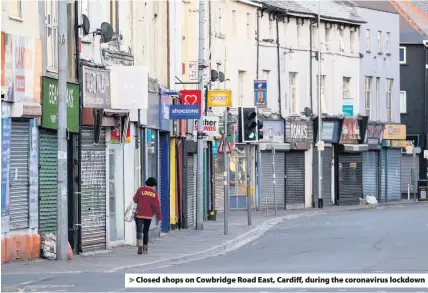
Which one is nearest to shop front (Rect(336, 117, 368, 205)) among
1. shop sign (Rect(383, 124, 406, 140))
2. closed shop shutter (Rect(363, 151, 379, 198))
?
closed shop shutter (Rect(363, 151, 379, 198))

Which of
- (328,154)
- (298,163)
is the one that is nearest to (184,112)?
(298,163)

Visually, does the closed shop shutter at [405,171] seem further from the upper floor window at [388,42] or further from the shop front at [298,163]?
the shop front at [298,163]

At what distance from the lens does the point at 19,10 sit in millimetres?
26359

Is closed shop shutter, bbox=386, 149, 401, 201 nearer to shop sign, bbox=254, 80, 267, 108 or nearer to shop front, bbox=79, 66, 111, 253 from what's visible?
shop sign, bbox=254, 80, 267, 108

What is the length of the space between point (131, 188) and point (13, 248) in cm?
868

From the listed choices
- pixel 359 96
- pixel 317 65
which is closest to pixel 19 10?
pixel 317 65

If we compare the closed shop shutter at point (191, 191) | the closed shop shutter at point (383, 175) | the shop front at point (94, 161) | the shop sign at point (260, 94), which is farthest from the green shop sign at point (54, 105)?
the closed shop shutter at point (383, 175)

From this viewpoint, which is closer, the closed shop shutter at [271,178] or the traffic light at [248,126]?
the traffic light at [248,126]

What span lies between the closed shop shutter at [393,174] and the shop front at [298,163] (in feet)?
38.9

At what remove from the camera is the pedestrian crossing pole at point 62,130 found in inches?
1027

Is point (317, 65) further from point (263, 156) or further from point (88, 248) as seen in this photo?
point (88, 248)

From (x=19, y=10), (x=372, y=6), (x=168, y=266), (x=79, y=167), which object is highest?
(x=372, y=6)

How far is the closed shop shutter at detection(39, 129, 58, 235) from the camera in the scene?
27797 millimetres

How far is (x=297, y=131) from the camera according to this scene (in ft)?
227
